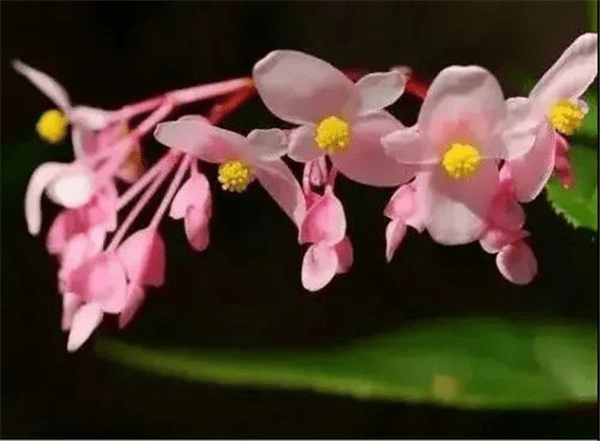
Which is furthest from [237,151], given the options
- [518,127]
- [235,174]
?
[518,127]

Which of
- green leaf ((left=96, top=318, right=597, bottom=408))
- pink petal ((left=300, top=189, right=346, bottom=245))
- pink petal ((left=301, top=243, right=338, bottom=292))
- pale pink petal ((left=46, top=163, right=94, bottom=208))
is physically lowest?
green leaf ((left=96, top=318, right=597, bottom=408))

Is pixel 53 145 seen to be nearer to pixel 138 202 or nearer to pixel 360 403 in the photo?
pixel 138 202

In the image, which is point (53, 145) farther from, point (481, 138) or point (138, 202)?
point (481, 138)

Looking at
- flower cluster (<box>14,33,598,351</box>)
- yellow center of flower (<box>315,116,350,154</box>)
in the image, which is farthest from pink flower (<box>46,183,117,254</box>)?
yellow center of flower (<box>315,116,350,154</box>)

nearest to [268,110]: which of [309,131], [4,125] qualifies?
[309,131]

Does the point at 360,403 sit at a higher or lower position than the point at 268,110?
lower

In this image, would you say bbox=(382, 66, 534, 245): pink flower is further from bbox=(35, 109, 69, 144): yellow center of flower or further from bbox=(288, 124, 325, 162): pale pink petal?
bbox=(35, 109, 69, 144): yellow center of flower
